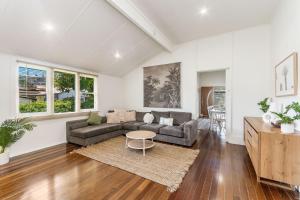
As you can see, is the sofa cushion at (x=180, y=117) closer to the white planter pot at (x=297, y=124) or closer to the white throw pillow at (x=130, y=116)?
the white throw pillow at (x=130, y=116)

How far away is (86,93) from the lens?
4863 mm

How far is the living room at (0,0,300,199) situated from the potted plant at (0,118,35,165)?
17 millimetres

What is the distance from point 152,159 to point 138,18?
2.98m

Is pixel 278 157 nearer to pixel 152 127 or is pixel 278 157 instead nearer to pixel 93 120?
Answer: pixel 152 127

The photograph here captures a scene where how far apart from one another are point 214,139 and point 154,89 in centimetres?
259

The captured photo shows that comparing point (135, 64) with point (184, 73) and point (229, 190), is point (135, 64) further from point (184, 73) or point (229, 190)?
point (229, 190)

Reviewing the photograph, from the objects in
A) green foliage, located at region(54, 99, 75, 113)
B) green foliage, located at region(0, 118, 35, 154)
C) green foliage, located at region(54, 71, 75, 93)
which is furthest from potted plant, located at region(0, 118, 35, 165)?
green foliage, located at region(54, 71, 75, 93)

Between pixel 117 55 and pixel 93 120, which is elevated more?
pixel 117 55

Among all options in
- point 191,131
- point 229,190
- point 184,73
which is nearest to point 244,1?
point 184,73

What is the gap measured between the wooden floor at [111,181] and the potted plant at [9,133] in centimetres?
26

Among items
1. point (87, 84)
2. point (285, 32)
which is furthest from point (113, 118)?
point (285, 32)

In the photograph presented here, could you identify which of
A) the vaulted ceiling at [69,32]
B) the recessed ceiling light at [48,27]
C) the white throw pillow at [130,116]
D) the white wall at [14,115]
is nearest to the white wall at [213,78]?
the white throw pillow at [130,116]

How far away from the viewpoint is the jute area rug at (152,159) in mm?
2326

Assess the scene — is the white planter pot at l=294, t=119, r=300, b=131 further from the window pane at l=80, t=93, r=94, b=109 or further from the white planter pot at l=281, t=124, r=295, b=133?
the window pane at l=80, t=93, r=94, b=109
